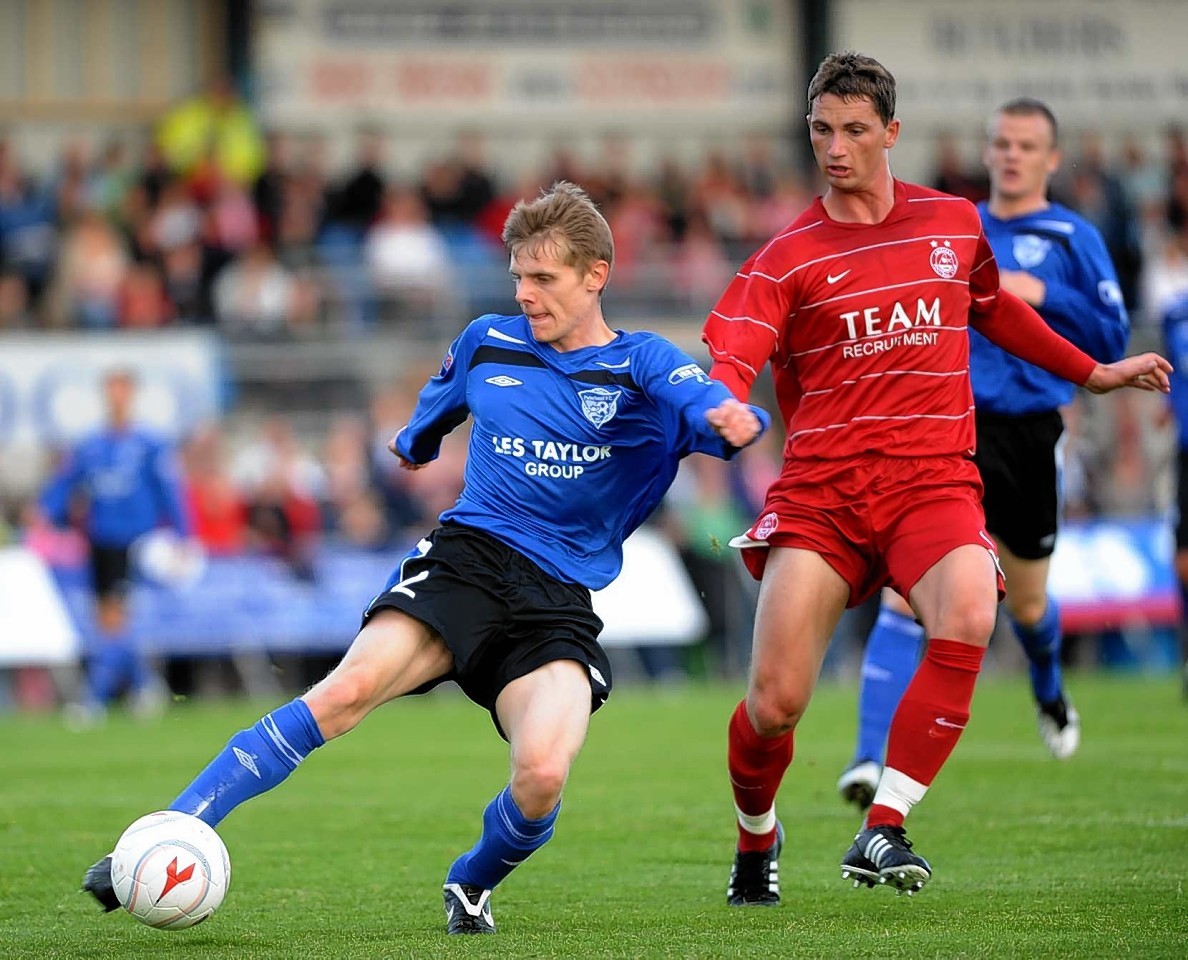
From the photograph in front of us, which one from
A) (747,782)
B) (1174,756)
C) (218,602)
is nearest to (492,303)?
(218,602)

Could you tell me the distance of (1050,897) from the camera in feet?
20.8

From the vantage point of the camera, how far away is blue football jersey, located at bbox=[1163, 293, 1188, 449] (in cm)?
1217

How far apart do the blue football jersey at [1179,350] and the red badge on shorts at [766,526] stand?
6.26 metres

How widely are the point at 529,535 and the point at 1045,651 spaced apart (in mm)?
3951

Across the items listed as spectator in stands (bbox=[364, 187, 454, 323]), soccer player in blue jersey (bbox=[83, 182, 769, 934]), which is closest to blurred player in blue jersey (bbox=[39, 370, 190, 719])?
spectator in stands (bbox=[364, 187, 454, 323])

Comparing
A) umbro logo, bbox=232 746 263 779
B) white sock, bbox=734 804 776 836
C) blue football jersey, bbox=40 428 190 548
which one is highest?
umbro logo, bbox=232 746 263 779

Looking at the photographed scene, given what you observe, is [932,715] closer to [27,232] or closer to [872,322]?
[872,322]

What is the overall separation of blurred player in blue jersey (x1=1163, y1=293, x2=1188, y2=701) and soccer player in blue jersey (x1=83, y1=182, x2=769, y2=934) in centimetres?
671

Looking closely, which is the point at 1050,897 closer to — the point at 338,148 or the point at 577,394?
the point at 577,394

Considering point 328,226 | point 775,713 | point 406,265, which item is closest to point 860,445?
point 775,713

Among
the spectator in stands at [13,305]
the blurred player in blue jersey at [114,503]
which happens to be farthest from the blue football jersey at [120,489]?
the spectator in stands at [13,305]

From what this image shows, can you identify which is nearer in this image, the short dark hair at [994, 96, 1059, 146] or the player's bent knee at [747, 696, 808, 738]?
the player's bent knee at [747, 696, 808, 738]

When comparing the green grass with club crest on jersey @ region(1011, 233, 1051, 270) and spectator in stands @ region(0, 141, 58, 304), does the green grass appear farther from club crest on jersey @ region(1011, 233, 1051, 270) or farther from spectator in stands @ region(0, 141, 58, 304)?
spectator in stands @ region(0, 141, 58, 304)

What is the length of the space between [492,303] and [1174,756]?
36.5 feet
